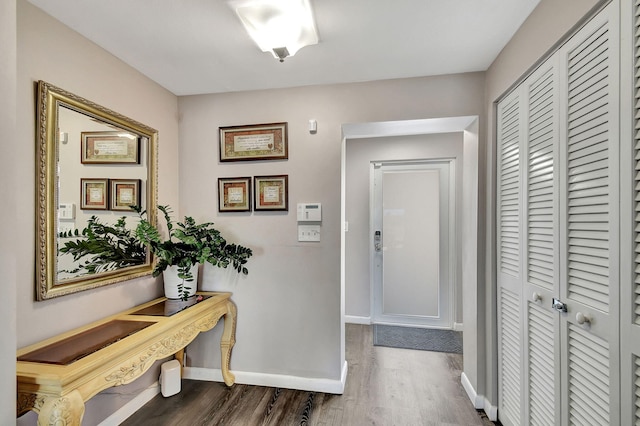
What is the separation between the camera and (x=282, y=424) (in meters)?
1.84

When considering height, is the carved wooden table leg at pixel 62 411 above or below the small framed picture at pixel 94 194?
below

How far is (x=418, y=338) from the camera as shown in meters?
3.16

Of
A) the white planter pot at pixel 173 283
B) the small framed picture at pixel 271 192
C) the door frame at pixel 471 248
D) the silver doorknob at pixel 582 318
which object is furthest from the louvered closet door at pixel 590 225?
the white planter pot at pixel 173 283

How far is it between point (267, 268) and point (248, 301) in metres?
0.31

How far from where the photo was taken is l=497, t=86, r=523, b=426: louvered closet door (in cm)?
160

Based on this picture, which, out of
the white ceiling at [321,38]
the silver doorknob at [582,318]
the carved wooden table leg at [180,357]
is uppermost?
the white ceiling at [321,38]

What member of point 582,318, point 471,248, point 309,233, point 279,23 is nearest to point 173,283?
point 309,233

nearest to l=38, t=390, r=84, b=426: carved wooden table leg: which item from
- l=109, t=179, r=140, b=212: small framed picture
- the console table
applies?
the console table

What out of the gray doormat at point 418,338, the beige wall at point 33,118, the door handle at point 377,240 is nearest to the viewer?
the beige wall at point 33,118

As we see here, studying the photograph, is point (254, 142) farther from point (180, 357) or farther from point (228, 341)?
point (180, 357)

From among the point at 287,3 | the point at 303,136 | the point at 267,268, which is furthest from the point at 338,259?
the point at 287,3

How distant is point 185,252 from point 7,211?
1022 mm

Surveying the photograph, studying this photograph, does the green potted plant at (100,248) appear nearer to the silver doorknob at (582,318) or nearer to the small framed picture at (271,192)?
the small framed picture at (271,192)

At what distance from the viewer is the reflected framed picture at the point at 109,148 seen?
1.65m
